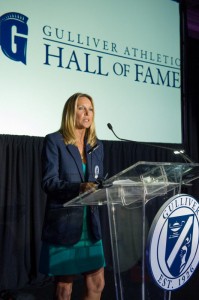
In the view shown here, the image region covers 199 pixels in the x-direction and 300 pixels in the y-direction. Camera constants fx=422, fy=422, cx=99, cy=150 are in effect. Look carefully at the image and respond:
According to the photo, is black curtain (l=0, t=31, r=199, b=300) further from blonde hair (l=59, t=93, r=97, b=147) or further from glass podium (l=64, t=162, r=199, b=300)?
glass podium (l=64, t=162, r=199, b=300)

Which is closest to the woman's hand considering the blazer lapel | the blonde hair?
the blazer lapel

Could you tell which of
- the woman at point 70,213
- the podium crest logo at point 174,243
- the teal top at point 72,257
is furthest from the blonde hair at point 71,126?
the podium crest logo at point 174,243

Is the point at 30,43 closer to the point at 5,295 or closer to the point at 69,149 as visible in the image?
the point at 69,149

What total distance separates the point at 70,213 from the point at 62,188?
0.18m

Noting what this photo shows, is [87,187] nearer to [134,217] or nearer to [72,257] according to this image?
[134,217]

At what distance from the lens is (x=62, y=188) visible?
2070 mm

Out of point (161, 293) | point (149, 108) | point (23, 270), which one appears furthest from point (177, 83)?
point (161, 293)

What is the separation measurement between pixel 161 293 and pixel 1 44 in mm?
2517

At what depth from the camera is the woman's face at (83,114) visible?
7.64 ft

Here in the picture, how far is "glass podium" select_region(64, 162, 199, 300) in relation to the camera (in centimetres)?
183

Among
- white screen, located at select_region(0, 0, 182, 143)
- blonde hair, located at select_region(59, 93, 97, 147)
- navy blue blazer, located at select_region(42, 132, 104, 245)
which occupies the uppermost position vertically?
white screen, located at select_region(0, 0, 182, 143)

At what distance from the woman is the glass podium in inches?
9.6

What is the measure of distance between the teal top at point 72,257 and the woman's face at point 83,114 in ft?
1.50

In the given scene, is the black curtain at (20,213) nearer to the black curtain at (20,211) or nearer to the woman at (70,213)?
the black curtain at (20,211)
